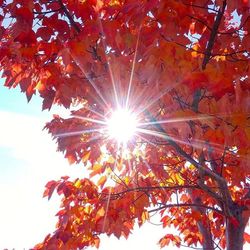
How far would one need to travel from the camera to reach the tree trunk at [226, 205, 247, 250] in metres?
4.98

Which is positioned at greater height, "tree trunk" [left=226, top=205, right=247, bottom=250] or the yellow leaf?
the yellow leaf

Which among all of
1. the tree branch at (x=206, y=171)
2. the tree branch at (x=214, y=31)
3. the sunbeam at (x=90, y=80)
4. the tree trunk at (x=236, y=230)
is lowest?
the tree trunk at (x=236, y=230)

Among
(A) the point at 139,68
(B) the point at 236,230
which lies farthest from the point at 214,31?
(B) the point at 236,230

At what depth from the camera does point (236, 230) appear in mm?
5035

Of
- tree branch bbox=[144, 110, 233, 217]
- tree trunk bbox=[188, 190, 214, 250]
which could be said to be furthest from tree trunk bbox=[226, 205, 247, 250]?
tree trunk bbox=[188, 190, 214, 250]

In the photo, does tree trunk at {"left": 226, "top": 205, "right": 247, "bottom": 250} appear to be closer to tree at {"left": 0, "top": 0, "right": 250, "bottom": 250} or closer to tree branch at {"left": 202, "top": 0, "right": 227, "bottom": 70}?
tree at {"left": 0, "top": 0, "right": 250, "bottom": 250}

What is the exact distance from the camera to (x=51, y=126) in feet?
14.9

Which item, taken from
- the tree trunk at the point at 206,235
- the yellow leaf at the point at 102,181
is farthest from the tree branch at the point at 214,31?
the tree trunk at the point at 206,235

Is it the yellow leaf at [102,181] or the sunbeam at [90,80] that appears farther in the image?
the yellow leaf at [102,181]

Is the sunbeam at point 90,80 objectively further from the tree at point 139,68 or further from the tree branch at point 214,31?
the tree branch at point 214,31

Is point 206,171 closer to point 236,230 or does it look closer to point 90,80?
point 236,230

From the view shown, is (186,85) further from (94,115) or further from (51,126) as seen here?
(51,126)

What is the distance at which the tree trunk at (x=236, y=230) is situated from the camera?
4980 millimetres

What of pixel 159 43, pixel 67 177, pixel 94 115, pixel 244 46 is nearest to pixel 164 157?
pixel 67 177
